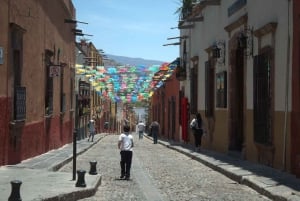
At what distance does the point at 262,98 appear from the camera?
1666 cm

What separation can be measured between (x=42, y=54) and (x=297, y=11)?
31.7ft

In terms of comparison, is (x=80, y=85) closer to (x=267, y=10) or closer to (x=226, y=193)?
(x=267, y=10)

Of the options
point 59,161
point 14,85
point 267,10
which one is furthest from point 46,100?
point 267,10

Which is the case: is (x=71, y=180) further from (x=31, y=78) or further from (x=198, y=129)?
(x=198, y=129)

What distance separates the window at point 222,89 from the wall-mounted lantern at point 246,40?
310cm

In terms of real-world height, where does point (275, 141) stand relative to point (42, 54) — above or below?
below


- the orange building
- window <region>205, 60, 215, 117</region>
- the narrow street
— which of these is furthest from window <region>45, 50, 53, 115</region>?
the orange building

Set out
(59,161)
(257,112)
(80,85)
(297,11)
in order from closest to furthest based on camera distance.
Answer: (297,11)
(257,112)
(59,161)
(80,85)


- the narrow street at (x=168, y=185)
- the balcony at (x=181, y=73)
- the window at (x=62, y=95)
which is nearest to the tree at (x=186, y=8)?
the balcony at (x=181, y=73)

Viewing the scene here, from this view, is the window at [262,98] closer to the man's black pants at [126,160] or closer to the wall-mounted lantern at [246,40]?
the wall-mounted lantern at [246,40]

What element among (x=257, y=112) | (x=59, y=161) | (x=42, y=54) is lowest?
(x=59, y=161)

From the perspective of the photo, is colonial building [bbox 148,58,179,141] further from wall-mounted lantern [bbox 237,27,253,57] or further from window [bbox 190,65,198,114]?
wall-mounted lantern [bbox 237,27,253,57]

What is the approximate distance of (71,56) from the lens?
101ft

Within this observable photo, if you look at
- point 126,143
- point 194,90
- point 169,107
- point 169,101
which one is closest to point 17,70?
point 126,143
